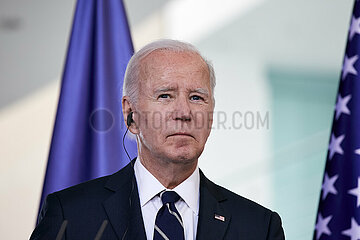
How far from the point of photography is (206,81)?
186 cm

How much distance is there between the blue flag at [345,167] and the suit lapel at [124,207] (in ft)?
3.33

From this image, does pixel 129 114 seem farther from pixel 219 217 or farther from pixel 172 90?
pixel 219 217

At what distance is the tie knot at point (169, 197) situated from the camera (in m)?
1.77

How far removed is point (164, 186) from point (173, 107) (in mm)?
261

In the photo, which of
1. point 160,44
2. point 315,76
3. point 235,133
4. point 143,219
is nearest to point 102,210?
point 143,219

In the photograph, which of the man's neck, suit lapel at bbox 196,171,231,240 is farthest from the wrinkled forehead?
suit lapel at bbox 196,171,231,240

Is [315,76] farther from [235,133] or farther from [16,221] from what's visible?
[16,221]

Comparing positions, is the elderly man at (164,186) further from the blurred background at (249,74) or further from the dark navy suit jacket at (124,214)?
the blurred background at (249,74)

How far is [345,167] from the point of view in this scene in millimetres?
2465

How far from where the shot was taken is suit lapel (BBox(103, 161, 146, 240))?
1.71 m

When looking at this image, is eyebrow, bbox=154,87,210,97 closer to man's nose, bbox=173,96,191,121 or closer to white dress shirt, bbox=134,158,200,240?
man's nose, bbox=173,96,191,121

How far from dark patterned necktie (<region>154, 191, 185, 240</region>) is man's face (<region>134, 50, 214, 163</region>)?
0.12 meters

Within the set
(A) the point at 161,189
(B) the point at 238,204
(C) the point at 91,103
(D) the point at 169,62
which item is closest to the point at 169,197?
(A) the point at 161,189

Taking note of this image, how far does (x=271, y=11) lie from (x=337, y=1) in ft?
1.40
